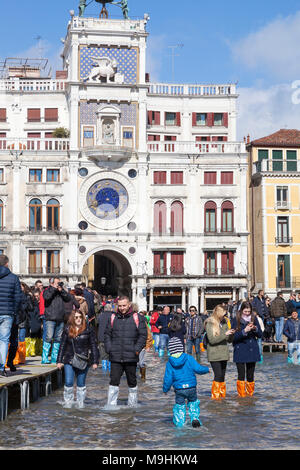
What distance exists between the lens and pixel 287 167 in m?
57.6

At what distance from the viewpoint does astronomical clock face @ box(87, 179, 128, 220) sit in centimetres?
5284

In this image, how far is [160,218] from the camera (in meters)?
53.8

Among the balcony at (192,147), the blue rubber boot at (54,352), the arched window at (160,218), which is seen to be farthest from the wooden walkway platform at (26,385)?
the balcony at (192,147)

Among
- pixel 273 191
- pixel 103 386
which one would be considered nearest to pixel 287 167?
pixel 273 191

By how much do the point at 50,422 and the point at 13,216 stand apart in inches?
1587

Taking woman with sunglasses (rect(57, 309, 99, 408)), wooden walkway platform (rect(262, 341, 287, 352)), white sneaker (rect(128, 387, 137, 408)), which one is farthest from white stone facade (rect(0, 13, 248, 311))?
woman with sunglasses (rect(57, 309, 99, 408))

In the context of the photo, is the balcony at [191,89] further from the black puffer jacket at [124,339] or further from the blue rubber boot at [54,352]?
the black puffer jacket at [124,339]

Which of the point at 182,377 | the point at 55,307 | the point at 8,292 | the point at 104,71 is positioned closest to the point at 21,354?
the point at 55,307

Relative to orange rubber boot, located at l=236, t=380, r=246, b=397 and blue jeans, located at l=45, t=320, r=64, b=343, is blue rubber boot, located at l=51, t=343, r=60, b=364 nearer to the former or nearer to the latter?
blue jeans, located at l=45, t=320, r=64, b=343

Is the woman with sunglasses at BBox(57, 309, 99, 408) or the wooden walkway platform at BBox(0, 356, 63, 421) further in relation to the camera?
the woman with sunglasses at BBox(57, 309, 99, 408)

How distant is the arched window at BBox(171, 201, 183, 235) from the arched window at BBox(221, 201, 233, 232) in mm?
2886

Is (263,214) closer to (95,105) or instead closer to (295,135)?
(295,135)

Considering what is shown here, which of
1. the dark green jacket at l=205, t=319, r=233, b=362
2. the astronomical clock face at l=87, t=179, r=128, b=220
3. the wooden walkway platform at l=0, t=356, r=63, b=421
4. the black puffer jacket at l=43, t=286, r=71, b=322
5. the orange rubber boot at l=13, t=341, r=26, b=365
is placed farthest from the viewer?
the astronomical clock face at l=87, t=179, r=128, b=220

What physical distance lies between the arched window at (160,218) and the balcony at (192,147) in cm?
376
